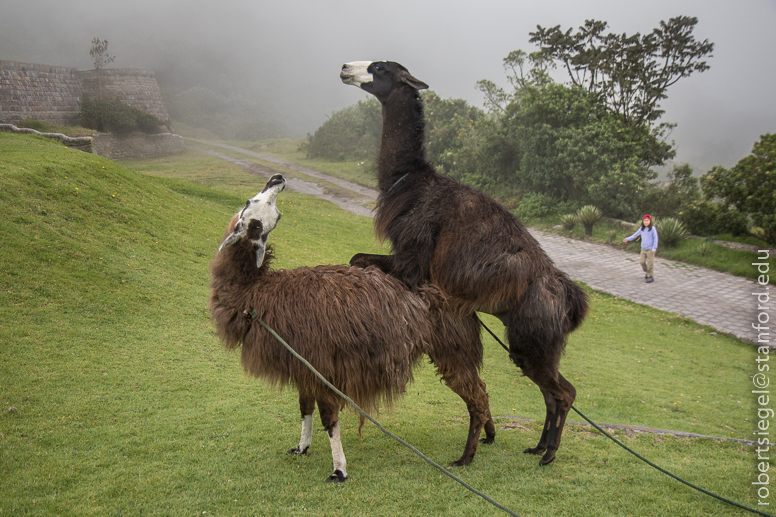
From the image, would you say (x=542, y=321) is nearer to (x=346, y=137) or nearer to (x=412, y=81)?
(x=412, y=81)

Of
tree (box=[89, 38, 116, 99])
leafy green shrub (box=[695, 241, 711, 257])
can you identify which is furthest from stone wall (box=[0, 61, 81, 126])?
leafy green shrub (box=[695, 241, 711, 257])

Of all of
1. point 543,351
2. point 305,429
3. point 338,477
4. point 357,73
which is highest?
point 357,73

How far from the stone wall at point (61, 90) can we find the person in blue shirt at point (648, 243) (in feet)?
71.0

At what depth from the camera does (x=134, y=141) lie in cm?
2708

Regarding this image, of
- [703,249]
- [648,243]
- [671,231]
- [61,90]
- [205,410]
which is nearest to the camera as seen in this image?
[205,410]

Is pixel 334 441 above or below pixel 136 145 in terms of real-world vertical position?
below

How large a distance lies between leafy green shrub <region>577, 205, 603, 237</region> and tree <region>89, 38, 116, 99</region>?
24873 mm

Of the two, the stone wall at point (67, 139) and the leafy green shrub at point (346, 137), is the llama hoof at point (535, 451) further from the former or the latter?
the leafy green shrub at point (346, 137)

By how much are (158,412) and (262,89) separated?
131 ft

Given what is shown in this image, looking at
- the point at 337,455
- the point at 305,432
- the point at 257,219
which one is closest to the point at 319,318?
the point at 257,219

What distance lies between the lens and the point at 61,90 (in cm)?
2309

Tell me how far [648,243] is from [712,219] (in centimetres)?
551

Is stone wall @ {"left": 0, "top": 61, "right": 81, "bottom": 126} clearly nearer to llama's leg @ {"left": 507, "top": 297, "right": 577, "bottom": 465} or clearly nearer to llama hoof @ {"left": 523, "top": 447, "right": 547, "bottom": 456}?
llama's leg @ {"left": 507, "top": 297, "right": 577, "bottom": 465}

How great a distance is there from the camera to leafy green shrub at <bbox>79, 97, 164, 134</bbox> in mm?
24484
